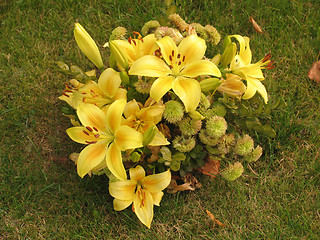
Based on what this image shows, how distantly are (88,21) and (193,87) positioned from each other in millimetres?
1486

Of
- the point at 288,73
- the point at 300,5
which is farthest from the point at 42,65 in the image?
the point at 300,5

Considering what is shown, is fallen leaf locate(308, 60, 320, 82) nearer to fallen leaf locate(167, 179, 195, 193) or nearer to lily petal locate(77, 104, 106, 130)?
fallen leaf locate(167, 179, 195, 193)

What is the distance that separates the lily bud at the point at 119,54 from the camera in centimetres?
155

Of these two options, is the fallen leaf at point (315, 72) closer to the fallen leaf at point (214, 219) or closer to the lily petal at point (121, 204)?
the fallen leaf at point (214, 219)

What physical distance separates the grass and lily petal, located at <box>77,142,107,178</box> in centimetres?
56

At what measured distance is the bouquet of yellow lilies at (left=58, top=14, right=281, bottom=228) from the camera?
155cm

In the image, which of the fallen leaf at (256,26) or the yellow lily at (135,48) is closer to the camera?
the yellow lily at (135,48)

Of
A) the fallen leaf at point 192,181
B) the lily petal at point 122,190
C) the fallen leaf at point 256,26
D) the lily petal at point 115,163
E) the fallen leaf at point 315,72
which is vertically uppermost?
the fallen leaf at point 256,26

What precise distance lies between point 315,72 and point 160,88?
4.76 feet

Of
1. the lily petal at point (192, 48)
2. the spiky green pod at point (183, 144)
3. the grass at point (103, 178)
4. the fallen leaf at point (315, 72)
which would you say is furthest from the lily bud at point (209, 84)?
the fallen leaf at point (315, 72)

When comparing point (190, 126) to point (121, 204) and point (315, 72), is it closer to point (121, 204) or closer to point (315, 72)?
point (121, 204)

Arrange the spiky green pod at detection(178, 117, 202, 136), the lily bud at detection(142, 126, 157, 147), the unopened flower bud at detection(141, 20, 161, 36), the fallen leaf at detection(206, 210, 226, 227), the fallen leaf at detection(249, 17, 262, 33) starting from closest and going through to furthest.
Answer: the lily bud at detection(142, 126, 157, 147), the spiky green pod at detection(178, 117, 202, 136), the unopened flower bud at detection(141, 20, 161, 36), the fallen leaf at detection(206, 210, 226, 227), the fallen leaf at detection(249, 17, 262, 33)

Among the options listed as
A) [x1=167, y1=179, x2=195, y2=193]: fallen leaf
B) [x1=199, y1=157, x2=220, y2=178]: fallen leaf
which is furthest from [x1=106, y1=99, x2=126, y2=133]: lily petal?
[x1=199, y1=157, x2=220, y2=178]: fallen leaf

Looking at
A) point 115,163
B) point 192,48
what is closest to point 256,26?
point 192,48
